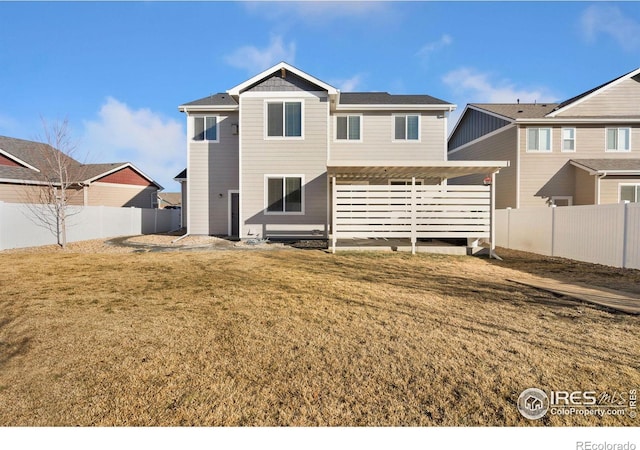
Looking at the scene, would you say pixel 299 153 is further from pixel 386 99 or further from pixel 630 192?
pixel 630 192

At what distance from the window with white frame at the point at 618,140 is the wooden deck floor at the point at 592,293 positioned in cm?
1460

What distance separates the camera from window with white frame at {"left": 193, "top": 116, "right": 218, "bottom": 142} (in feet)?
51.4

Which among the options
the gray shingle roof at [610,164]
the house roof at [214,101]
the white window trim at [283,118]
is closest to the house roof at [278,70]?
the white window trim at [283,118]

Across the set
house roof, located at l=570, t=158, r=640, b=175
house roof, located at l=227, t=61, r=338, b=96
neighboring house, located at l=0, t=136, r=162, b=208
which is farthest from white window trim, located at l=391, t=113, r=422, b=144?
neighboring house, located at l=0, t=136, r=162, b=208

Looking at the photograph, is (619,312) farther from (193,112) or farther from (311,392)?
(193,112)

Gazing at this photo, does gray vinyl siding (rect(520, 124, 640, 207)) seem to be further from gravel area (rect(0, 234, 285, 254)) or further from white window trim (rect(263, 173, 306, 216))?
gravel area (rect(0, 234, 285, 254))

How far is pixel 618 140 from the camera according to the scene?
1691 cm

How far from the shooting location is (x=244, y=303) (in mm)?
5348

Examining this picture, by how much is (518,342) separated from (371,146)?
12.9 m

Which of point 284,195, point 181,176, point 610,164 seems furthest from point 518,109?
point 181,176

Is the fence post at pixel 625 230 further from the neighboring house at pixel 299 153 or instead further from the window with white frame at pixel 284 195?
the window with white frame at pixel 284 195

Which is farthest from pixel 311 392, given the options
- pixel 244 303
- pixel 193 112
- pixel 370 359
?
pixel 193 112

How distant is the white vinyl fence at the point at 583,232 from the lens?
324 inches

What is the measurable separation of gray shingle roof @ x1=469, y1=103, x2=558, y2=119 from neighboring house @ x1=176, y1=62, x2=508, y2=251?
479 cm
